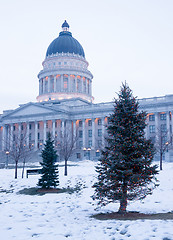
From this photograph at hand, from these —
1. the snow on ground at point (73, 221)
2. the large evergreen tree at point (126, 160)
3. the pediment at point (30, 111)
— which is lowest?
the snow on ground at point (73, 221)

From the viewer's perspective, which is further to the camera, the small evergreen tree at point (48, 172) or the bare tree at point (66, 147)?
the bare tree at point (66, 147)

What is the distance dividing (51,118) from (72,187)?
176 ft

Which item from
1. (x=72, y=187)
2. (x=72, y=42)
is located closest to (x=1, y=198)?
(x=72, y=187)

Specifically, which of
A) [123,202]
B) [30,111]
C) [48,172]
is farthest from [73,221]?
[30,111]

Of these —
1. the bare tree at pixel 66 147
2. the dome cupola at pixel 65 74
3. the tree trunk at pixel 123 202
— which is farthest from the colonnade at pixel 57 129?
the tree trunk at pixel 123 202

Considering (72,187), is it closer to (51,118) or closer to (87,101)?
(51,118)

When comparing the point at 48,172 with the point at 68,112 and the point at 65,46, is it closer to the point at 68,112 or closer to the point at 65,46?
the point at 68,112

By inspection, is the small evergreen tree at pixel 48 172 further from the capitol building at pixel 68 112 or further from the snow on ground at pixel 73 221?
the capitol building at pixel 68 112

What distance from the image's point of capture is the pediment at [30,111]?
7885 centimetres

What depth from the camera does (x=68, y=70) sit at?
9662 cm

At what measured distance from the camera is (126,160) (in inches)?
557

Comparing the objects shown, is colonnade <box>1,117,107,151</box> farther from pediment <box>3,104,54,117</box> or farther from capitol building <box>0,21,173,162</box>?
pediment <box>3,104,54,117</box>

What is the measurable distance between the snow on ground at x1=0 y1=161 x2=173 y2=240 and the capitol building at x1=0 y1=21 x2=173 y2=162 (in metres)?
32.6

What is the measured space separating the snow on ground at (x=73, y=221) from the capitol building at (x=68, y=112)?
32.6 m
